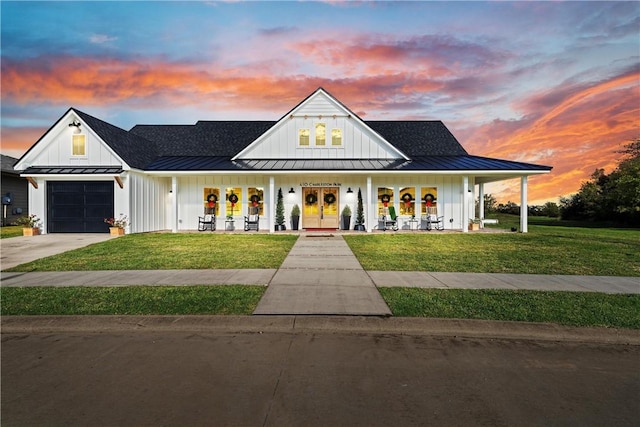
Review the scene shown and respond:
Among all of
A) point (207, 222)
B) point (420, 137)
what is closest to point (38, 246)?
point (207, 222)

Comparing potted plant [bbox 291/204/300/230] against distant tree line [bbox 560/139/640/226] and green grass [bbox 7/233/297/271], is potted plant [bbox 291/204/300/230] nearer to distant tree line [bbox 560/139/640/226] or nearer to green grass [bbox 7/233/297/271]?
green grass [bbox 7/233/297/271]

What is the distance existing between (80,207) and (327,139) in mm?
13768

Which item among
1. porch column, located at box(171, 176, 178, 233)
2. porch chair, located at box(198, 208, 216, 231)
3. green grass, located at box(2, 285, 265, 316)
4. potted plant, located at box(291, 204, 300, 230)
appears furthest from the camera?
potted plant, located at box(291, 204, 300, 230)

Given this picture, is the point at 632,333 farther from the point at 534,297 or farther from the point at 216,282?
the point at 216,282

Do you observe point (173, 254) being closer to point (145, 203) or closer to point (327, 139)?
point (145, 203)

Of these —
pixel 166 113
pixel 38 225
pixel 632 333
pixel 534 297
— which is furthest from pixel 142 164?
pixel 632 333

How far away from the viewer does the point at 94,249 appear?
12414 millimetres

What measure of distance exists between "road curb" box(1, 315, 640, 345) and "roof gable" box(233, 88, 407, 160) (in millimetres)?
15427

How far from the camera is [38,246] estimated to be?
1354cm

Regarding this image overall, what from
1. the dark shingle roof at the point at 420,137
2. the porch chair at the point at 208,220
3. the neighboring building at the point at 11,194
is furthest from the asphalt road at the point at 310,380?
the neighboring building at the point at 11,194

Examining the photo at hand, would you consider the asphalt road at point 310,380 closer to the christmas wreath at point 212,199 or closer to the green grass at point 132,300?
the green grass at point 132,300

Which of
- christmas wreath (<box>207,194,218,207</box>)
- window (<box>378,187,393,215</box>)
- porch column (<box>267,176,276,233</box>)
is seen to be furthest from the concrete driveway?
window (<box>378,187,393,215</box>)

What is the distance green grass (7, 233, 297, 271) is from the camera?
9469mm

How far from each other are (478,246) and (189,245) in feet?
37.2
